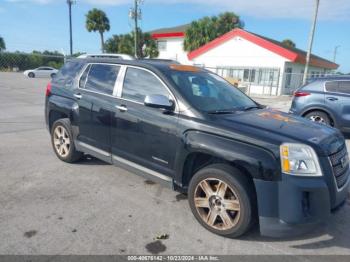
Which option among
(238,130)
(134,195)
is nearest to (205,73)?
(238,130)

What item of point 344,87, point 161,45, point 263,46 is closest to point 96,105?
point 344,87

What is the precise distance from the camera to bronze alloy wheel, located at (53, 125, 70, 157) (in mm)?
5305

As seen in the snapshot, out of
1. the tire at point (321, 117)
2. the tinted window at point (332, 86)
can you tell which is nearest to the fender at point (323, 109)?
the tire at point (321, 117)

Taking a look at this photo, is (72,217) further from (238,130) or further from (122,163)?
(238,130)

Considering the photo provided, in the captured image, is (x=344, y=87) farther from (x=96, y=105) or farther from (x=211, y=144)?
(x=96, y=105)

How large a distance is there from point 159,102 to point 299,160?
159 cm

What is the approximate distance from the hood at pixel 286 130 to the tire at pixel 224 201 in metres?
0.46

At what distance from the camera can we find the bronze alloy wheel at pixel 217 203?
10.7ft

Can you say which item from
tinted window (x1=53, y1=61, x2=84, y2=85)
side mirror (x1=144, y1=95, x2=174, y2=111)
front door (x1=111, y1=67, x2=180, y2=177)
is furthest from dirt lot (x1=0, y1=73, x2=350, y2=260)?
tinted window (x1=53, y1=61, x2=84, y2=85)

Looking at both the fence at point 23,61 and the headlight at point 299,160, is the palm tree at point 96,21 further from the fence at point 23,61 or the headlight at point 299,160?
the headlight at point 299,160

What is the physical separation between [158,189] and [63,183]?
1.35 metres

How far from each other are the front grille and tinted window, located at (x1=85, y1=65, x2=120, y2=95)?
9.48 feet

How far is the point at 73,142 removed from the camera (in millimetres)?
5113

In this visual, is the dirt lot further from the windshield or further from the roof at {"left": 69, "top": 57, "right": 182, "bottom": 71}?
the roof at {"left": 69, "top": 57, "right": 182, "bottom": 71}
